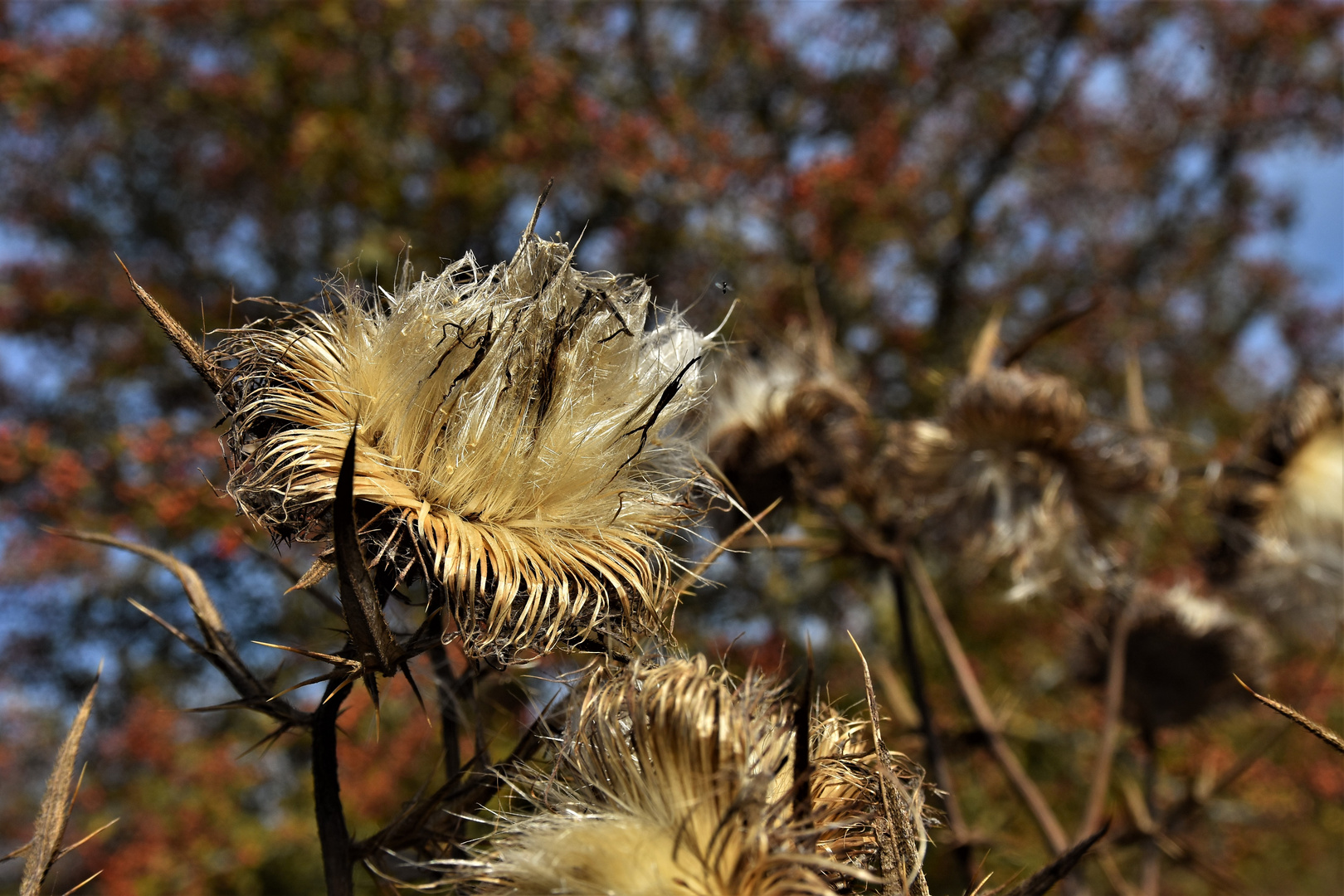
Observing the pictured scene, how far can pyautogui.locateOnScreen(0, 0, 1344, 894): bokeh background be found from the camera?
18.4 ft

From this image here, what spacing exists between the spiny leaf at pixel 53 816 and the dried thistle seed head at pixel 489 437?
40cm

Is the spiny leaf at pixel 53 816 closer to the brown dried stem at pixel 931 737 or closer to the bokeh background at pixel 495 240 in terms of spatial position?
the brown dried stem at pixel 931 737

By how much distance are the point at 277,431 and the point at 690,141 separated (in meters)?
5.72

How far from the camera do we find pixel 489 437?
129 centimetres

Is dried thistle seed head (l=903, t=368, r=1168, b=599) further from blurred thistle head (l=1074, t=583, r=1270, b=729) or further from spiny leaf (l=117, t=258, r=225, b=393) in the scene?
spiny leaf (l=117, t=258, r=225, b=393)

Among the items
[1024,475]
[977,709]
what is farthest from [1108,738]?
[1024,475]

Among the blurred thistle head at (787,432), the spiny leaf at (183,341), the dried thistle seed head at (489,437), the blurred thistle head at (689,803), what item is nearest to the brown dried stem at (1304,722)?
the blurred thistle head at (689,803)

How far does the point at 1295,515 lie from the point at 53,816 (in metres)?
2.97

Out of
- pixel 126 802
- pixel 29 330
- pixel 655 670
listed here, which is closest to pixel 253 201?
pixel 29 330

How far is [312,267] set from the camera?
7.38m

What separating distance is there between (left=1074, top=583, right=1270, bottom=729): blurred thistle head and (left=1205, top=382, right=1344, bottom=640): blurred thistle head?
0.88 feet

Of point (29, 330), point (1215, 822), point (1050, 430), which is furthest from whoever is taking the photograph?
point (29, 330)

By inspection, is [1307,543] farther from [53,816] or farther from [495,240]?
[495,240]

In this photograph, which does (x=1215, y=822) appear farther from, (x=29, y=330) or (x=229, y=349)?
(x=29, y=330)
